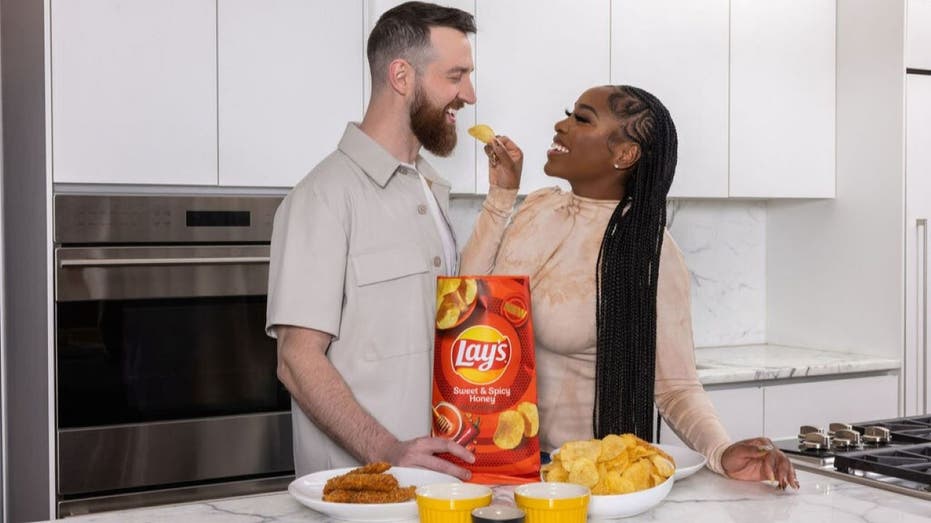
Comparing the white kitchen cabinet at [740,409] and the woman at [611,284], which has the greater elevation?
the woman at [611,284]

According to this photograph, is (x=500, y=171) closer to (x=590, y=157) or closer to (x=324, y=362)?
(x=590, y=157)

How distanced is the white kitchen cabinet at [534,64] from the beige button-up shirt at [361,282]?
3.86 ft

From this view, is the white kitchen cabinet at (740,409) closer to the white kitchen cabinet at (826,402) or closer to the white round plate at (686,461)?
the white kitchen cabinet at (826,402)

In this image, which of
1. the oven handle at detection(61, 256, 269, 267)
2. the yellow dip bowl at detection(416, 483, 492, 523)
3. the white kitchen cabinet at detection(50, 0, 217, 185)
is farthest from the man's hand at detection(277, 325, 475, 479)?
the white kitchen cabinet at detection(50, 0, 217, 185)

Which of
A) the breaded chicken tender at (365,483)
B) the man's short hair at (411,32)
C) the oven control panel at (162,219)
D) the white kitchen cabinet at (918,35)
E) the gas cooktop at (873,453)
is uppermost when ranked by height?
the white kitchen cabinet at (918,35)

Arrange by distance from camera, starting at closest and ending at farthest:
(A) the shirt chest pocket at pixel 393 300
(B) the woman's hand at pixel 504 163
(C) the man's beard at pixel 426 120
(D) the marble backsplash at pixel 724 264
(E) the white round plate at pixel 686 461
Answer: (E) the white round plate at pixel 686 461
(B) the woman's hand at pixel 504 163
(A) the shirt chest pocket at pixel 393 300
(C) the man's beard at pixel 426 120
(D) the marble backsplash at pixel 724 264

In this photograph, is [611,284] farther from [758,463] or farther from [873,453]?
[873,453]

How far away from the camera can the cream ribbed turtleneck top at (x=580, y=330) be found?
1.68m

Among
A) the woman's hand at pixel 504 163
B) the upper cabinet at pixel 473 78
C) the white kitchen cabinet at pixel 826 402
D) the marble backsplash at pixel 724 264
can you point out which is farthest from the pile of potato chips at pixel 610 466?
the marble backsplash at pixel 724 264

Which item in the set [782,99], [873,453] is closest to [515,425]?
[873,453]

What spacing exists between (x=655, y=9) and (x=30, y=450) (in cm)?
229

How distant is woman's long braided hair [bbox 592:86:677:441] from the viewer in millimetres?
1645

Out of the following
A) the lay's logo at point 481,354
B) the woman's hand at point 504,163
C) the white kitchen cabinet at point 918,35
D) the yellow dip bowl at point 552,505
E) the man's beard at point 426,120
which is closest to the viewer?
the yellow dip bowl at point 552,505

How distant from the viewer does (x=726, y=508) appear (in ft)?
4.61
